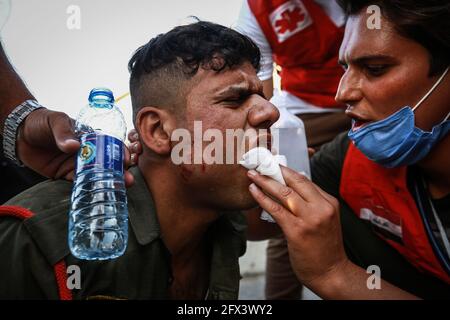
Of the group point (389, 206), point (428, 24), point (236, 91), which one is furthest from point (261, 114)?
point (389, 206)

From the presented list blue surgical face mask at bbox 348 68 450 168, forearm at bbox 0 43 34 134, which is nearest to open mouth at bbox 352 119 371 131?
blue surgical face mask at bbox 348 68 450 168

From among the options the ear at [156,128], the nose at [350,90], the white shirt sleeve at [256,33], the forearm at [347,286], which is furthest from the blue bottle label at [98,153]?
the white shirt sleeve at [256,33]

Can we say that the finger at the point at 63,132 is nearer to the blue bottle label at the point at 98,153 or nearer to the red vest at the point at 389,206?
the blue bottle label at the point at 98,153

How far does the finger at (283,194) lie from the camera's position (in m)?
1.78

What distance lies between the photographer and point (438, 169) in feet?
7.58

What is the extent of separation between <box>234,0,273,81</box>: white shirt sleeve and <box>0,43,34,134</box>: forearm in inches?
60.2

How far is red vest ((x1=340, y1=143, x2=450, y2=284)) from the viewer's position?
7.90ft

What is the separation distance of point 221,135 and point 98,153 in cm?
56

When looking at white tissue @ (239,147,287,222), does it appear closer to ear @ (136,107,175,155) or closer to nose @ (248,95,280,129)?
nose @ (248,95,280,129)
